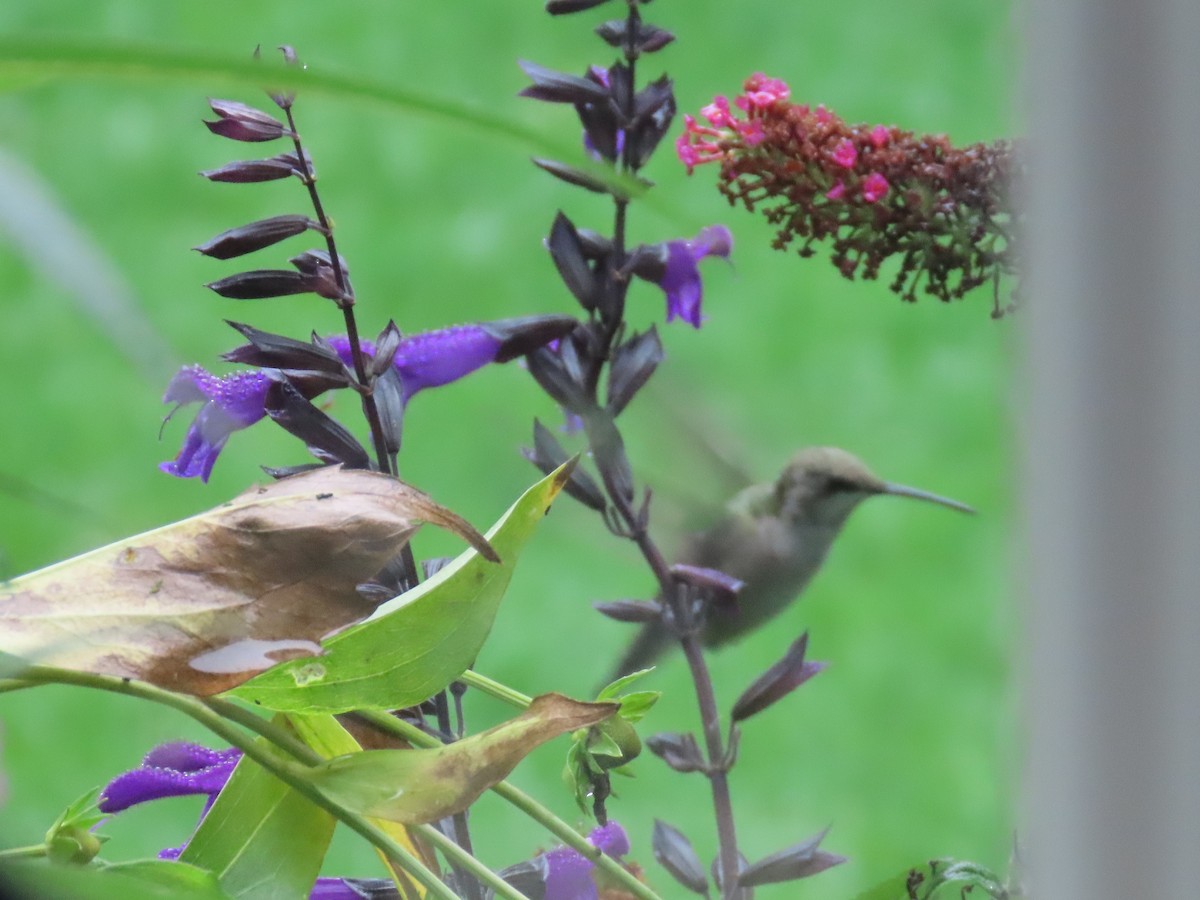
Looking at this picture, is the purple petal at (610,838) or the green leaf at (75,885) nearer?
the green leaf at (75,885)

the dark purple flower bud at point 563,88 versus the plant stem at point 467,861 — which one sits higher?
the dark purple flower bud at point 563,88

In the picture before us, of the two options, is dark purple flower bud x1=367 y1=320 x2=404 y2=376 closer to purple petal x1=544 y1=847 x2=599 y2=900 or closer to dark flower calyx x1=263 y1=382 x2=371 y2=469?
dark flower calyx x1=263 y1=382 x2=371 y2=469

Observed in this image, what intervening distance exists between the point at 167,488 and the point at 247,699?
1.66 metres

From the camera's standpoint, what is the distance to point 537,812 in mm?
348

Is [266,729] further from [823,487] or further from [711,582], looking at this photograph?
[823,487]

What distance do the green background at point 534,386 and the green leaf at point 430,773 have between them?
106cm

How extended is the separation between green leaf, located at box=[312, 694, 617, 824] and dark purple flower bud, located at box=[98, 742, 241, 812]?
89 millimetres

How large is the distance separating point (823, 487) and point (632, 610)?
12.8 inches

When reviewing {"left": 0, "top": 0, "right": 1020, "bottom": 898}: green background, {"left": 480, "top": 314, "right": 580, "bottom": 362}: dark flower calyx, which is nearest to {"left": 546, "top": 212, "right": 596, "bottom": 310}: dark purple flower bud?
{"left": 480, "top": 314, "right": 580, "bottom": 362}: dark flower calyx

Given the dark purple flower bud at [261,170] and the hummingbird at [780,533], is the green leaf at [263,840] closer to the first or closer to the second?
the dark purple flower bud at [261,170]

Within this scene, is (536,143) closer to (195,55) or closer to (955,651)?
(195,55)

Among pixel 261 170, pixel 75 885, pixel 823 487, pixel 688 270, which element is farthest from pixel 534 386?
pixel 75 885

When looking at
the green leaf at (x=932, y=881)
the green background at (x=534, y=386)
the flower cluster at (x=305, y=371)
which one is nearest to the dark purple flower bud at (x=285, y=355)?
the flower cluster at (x=305, y=371)

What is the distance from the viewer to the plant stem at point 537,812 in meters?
0.34
